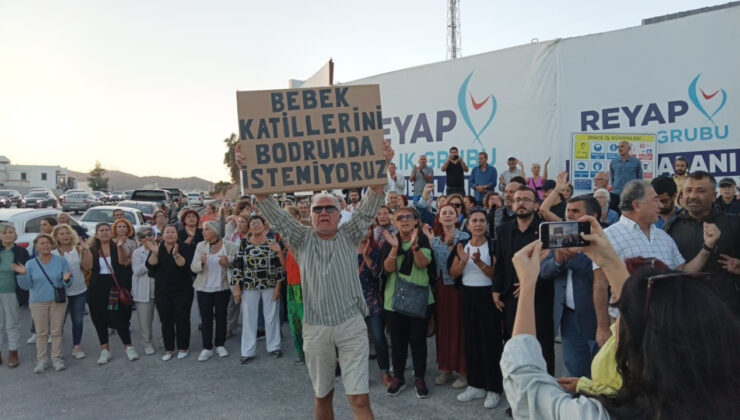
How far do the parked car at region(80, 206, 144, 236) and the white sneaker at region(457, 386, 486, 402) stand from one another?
11647 mm

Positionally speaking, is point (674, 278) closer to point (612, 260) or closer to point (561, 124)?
point (612, 260)

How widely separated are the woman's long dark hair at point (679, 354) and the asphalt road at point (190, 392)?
359 centimetres

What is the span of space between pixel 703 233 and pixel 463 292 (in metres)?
2.24

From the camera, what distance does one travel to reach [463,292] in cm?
534

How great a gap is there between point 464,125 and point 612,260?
10.9 m

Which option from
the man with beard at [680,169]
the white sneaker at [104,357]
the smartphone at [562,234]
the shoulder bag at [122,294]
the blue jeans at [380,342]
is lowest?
the white sneaker at [104,357]

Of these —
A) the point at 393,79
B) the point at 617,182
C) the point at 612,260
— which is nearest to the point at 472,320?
the point at 612,260

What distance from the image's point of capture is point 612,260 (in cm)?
209

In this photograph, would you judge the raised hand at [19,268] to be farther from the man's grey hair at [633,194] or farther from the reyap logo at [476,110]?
the reyap logo at [476,110]

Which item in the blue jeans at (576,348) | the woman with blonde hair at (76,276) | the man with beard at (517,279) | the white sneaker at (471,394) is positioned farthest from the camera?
the woman with blonde hair at (76,276)

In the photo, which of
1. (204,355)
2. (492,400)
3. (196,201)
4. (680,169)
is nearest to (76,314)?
(204,355)

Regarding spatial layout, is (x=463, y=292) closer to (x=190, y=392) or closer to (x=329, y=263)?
(x=329, y=263)

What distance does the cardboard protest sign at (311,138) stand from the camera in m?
4.29

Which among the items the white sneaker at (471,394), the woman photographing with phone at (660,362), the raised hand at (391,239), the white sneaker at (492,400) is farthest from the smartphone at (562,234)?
the white sneaker at (471,394)
